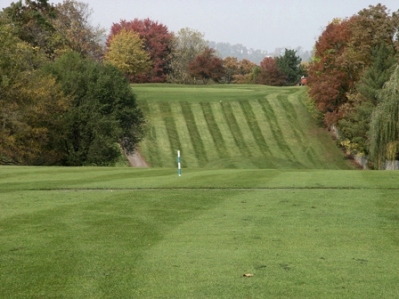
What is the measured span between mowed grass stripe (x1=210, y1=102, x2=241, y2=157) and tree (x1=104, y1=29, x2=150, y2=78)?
30.5 meters

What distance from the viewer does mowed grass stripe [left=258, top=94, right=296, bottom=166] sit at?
216 ft

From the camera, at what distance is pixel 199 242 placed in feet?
34.5

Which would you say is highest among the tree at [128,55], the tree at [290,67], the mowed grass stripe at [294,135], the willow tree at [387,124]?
the tree at [128,55]

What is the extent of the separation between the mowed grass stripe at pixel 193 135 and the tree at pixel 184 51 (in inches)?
1478

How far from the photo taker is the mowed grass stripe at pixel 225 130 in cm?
6556

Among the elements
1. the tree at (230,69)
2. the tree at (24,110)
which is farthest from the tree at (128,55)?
the tree at (24,110)

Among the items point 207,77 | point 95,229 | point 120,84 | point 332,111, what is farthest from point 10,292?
point 207,77

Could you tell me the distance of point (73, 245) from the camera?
33.8 ft

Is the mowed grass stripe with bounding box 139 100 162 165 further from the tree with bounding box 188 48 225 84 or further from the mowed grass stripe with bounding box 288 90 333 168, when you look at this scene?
the tree with bounding box 188 48 225 84

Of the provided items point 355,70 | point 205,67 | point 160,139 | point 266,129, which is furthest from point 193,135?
point 205,67

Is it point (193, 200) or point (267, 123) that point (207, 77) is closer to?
point (267, 123)

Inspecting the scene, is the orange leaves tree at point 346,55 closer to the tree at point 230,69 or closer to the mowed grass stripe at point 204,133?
the mowed grass stripe at point 204,133

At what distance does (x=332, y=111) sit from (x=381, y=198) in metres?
52.2

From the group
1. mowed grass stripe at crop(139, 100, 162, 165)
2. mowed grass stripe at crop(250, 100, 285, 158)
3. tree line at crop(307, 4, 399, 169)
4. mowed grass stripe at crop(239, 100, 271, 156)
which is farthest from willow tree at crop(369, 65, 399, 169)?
mowed grass stripe at crop(239, 100, 271, 156)
